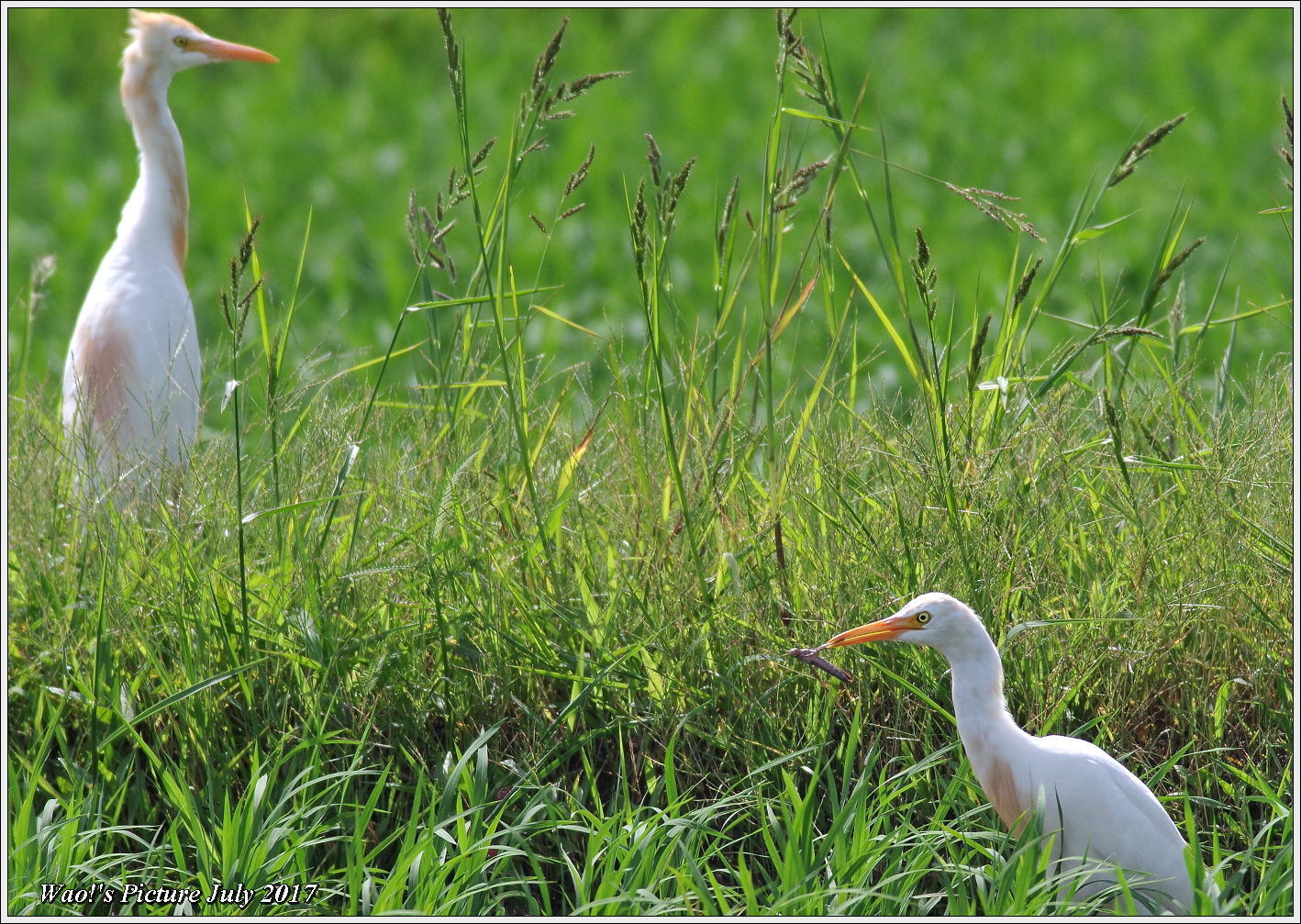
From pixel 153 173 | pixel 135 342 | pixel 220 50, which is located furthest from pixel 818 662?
pixel 220 50

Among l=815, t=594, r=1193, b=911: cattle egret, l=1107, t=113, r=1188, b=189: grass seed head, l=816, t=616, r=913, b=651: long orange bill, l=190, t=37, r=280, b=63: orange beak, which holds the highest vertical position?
l=190, t=37, r=280, b=63: orange beak

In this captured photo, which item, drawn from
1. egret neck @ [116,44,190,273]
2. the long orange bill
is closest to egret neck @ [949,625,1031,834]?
the long orange bill

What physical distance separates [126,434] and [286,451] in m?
0.90

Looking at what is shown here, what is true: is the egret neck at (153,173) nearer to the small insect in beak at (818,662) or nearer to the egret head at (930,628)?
the small insect in beak at (818,662)

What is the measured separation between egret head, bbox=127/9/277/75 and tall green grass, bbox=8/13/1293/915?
1.62 meters

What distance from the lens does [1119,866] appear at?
2.10 metres

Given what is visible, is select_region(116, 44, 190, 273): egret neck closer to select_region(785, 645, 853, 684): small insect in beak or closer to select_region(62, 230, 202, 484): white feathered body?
select_region(62, 230, 202, 484): white feathered body

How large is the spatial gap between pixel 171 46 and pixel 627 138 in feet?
14.7

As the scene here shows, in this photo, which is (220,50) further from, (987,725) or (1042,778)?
(1042,778)

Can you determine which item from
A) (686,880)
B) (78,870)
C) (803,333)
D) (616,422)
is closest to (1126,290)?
(803,333)

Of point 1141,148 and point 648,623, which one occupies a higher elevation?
point 1141,148

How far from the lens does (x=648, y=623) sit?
8.16 ft

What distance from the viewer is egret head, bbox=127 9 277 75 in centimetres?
383

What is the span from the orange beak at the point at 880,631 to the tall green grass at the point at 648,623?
166mm
